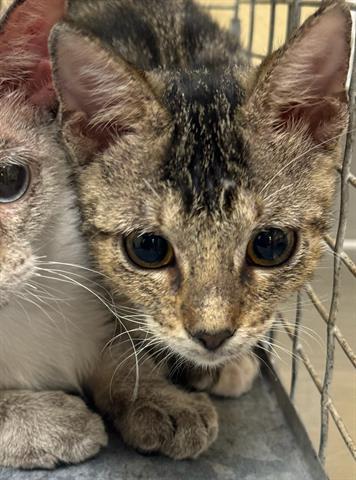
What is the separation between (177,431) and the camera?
3.46 feet

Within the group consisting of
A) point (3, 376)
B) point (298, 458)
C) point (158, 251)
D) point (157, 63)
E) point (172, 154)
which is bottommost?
point (298, 458)

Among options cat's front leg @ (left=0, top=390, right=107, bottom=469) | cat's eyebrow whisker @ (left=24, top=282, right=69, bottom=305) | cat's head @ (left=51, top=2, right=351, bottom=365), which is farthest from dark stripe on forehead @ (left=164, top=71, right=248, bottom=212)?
cat's front leg @ (left=0, top=390, right=107, bottom=469)

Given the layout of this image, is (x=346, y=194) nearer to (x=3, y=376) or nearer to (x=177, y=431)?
(x=177, y=431)

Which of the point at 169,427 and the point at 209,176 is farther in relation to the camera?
the point at 169,427

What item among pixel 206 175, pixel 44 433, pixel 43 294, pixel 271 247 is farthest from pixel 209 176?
pixel 44 433

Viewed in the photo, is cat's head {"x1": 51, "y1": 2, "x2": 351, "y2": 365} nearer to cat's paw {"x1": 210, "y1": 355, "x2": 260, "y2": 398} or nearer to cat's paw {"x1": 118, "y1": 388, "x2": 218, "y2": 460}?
cat's paw {"x1": 118, "y1": 388, "x2": 218, "y2": 460}

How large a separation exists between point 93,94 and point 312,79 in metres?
0.29

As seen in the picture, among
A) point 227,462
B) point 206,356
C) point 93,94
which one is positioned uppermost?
point 93,94

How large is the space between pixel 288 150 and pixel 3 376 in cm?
58

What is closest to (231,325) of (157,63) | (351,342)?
(351,342)

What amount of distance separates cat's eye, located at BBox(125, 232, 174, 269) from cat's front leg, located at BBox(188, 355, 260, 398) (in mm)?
371

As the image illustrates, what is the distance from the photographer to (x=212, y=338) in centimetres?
88

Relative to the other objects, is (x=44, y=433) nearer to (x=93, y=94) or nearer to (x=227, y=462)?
(x=227, y=462)

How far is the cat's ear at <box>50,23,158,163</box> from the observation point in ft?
2.81
